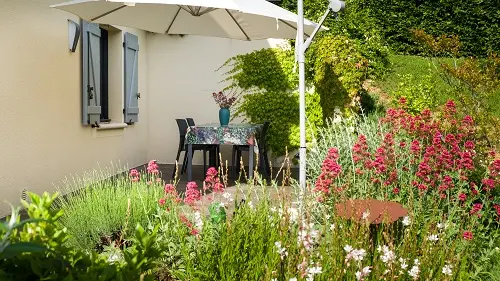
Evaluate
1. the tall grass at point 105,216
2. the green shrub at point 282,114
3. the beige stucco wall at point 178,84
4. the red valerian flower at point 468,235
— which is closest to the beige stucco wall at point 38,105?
the tall grass at point 105,216

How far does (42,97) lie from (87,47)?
4.36 ft

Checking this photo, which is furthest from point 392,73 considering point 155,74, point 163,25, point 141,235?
point 141,235

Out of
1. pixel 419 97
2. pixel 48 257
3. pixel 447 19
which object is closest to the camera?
pixel 48 257

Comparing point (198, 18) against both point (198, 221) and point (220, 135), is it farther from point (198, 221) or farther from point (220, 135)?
point (198, 221)

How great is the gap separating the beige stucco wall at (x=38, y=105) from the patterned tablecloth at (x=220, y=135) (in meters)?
1.49

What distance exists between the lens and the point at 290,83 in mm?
10758

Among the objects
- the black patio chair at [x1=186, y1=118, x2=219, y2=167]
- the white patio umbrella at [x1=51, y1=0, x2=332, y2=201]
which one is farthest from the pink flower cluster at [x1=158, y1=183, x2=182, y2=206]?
the black patio chair at [x1=186, y1=118, x2=219, y2=167]

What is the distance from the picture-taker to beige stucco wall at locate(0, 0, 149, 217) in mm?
6277

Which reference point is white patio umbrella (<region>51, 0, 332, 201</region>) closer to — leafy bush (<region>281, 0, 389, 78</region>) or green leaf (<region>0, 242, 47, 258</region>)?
leafy bush (<region>281, 0, 389, 78</region>)

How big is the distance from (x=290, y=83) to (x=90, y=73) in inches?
149

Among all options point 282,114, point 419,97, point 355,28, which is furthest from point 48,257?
point 355,28

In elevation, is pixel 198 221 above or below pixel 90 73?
below

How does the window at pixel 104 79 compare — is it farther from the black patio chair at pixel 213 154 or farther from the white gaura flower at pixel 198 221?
the white gaura flower at pixel 198 221

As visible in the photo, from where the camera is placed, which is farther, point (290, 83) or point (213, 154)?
point (290, 83)
